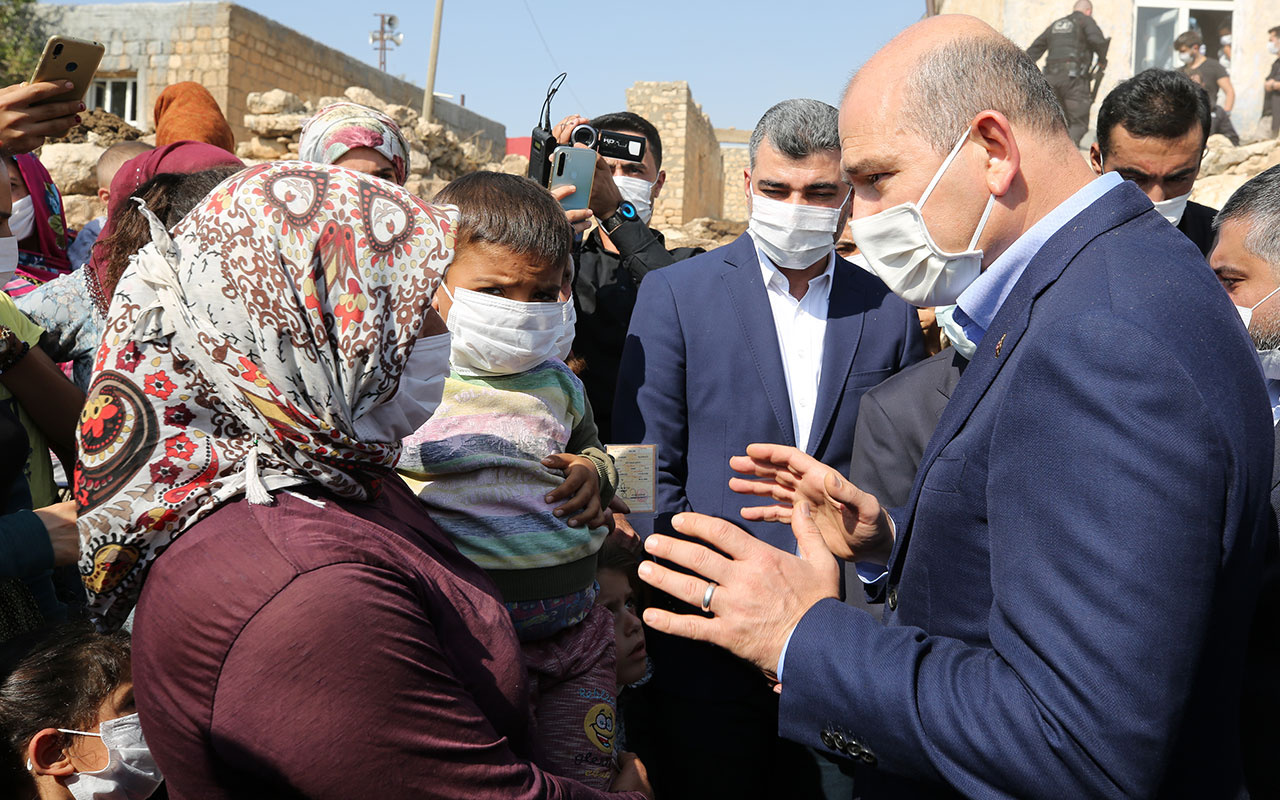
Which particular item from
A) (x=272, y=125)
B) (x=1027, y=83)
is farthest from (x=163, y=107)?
(x=272, y=125)

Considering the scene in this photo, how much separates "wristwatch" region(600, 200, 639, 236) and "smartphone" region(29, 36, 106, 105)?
6.63 feet

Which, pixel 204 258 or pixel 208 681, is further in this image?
pixel 204 258

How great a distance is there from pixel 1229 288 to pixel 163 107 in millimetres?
5147

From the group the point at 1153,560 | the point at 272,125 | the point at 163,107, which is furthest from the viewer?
the point at 272,125

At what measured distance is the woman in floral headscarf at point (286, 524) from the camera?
1.22 metres

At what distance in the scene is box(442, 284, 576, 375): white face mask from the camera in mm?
2344

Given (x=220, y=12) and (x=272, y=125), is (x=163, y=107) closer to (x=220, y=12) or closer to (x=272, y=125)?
(x=272, y=125)

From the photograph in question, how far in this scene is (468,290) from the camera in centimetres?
240

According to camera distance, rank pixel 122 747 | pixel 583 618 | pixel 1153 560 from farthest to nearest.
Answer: pixel 583 618 < pixel 122 747 < pixel 1153 560

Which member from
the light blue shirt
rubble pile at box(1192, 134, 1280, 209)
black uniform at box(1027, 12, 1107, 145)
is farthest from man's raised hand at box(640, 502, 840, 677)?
black uniform at box(1027, 12, 1107, 145)

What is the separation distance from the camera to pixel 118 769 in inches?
82.1

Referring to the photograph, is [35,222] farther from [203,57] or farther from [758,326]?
[203,57]

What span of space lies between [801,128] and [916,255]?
67.5 inches

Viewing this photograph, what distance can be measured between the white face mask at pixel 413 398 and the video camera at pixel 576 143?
2056 millimetres
